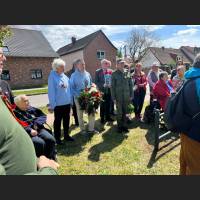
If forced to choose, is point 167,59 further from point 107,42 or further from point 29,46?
point 29,46

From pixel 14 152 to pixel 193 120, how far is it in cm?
179

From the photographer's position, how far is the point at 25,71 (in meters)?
27.4

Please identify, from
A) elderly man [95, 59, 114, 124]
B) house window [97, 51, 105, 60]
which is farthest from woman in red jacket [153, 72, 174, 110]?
house window [97, 51, 105, 60]

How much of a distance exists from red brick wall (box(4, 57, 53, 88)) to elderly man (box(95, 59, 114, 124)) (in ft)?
67.4

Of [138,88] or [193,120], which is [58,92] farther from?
[193,120]

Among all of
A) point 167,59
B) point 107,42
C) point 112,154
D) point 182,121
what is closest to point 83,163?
point 112,154

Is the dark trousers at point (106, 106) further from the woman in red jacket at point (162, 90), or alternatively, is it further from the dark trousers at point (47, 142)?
the dark trousers at point (47, 142)

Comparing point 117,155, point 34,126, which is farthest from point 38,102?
point 34,126

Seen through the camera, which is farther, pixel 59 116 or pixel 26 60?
pixel 26 60

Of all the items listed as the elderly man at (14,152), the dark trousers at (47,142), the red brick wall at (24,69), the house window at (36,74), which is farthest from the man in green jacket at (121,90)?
the house window at (36,74)

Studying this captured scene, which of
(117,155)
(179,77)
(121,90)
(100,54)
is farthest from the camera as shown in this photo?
(100,54)

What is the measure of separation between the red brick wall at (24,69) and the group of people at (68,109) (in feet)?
66.7

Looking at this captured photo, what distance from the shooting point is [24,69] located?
90.0 feet

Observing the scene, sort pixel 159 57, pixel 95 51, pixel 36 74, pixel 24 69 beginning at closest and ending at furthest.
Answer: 1. pixel 24 69
2. pixel 36 74
3. pixel 95 51
4. pixel 159 57
